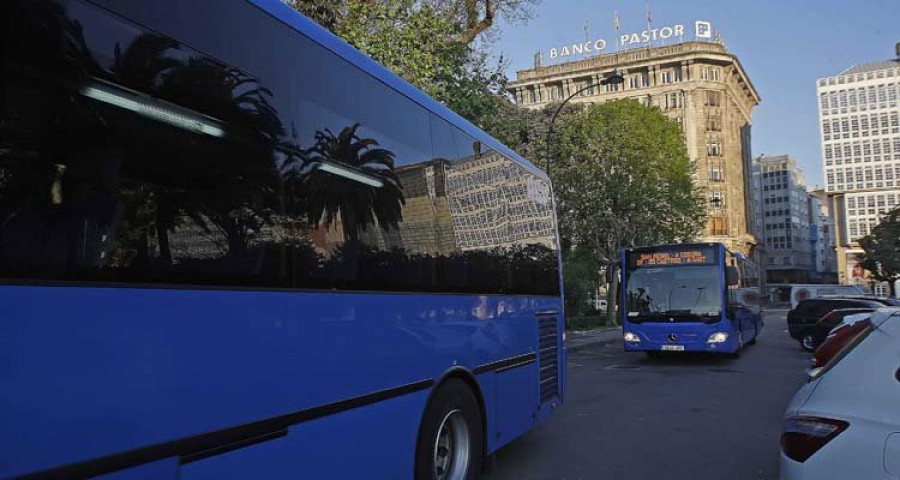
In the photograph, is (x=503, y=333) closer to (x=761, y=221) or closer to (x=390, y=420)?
(x=390, y=420)

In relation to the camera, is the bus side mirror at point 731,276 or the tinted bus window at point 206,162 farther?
the bus side mirror at point 731,276

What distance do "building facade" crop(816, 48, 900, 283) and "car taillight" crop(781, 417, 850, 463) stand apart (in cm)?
11684

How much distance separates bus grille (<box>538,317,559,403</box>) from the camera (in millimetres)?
6766

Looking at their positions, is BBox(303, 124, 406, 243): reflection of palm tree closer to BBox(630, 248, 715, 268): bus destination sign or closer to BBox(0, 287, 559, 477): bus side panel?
BBox(0, 287, 559, 477): bus side panel

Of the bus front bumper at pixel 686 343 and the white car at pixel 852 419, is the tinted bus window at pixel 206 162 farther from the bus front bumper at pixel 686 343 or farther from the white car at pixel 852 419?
the bus front bumper at pixel 686 343

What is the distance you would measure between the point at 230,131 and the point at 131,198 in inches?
24.7

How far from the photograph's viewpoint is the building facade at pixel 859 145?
10462cm

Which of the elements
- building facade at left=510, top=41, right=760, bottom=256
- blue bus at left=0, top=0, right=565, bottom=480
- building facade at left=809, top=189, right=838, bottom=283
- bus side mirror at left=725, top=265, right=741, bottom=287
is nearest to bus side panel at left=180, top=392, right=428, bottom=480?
blue bus at left=0, top=0, right=565, bottom=480

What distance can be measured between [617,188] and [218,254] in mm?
29245

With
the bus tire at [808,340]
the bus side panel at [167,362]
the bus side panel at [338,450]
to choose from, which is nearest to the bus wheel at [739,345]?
the bus tire at [808,340]

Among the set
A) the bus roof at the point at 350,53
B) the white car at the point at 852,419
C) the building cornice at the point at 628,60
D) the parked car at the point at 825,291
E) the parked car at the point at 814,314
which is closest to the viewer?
the white car at the point at 852,419

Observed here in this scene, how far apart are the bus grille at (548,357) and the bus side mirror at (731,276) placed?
9264 mm

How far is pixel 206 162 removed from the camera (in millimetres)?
2734

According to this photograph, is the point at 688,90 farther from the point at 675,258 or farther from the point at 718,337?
the point at 718,337
